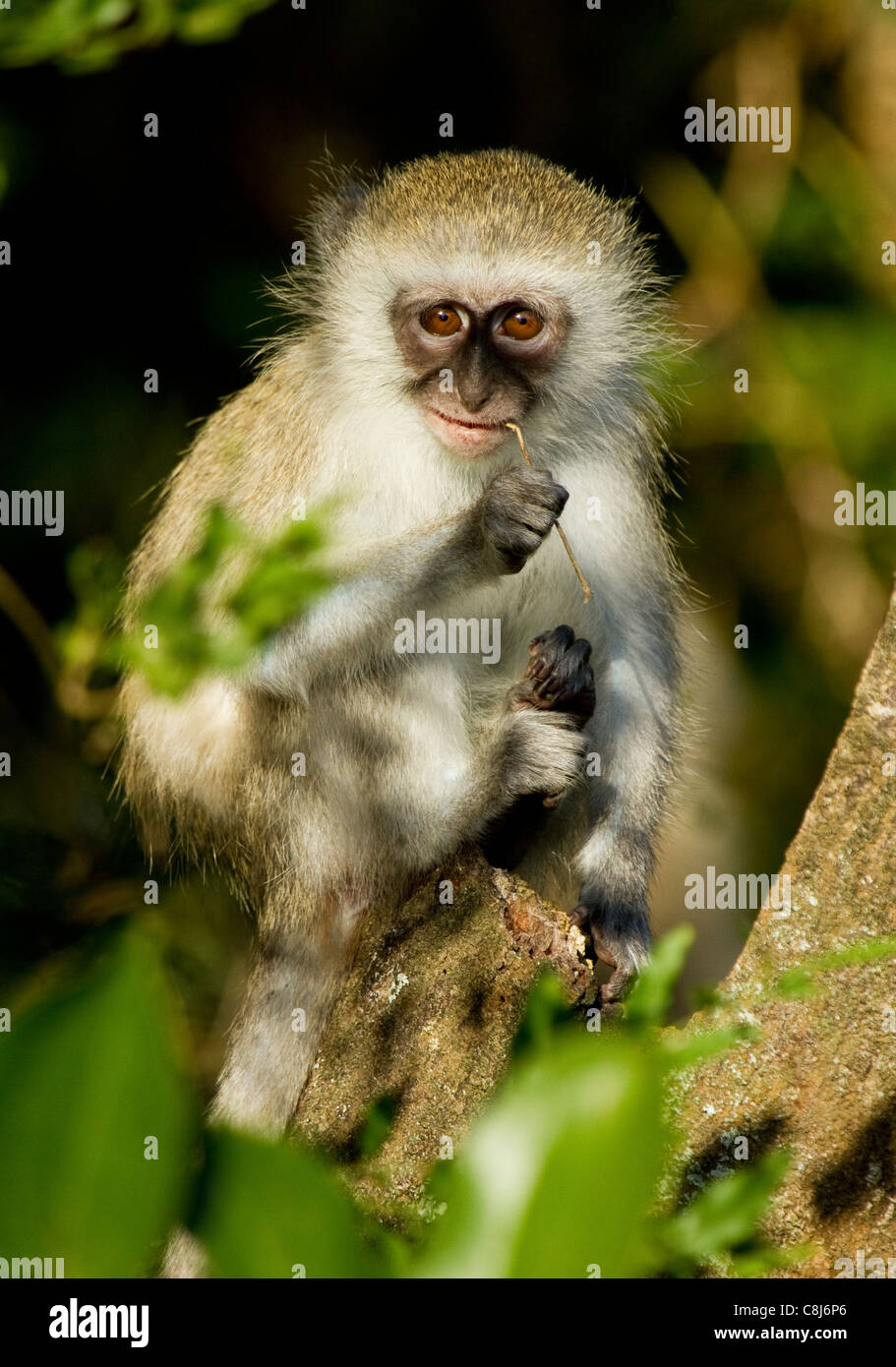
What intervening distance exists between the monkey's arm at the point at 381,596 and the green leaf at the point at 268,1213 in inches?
126

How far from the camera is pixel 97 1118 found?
988 millimetres

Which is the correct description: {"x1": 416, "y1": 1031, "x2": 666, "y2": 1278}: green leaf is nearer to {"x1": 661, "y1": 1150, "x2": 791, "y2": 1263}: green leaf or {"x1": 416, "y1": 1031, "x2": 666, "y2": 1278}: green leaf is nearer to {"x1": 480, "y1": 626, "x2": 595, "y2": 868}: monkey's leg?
{"x1": 661, "y1": 1150, "x2": 791, "y2": 1263}: green leaf

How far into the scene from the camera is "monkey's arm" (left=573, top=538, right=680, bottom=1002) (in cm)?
461

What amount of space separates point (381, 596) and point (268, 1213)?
11.1 ft

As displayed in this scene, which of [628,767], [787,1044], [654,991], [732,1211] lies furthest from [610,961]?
[732,1211]

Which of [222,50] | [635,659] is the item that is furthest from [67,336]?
[635,659]

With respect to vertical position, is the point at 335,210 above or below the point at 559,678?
above

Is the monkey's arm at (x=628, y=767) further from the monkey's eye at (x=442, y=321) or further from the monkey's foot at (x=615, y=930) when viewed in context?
the monkey's eye at (x=442, y=321)

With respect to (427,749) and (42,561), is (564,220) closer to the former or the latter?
(427,749)

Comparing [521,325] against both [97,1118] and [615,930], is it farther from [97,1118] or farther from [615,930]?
[97,1118]

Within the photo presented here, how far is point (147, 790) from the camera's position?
516 centimetres

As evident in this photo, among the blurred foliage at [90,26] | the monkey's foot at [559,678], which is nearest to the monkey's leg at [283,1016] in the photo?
the monkey's foot at [559,678]

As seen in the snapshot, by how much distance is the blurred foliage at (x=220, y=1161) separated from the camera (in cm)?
98

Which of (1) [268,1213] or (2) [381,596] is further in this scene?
(2) [381,596]
